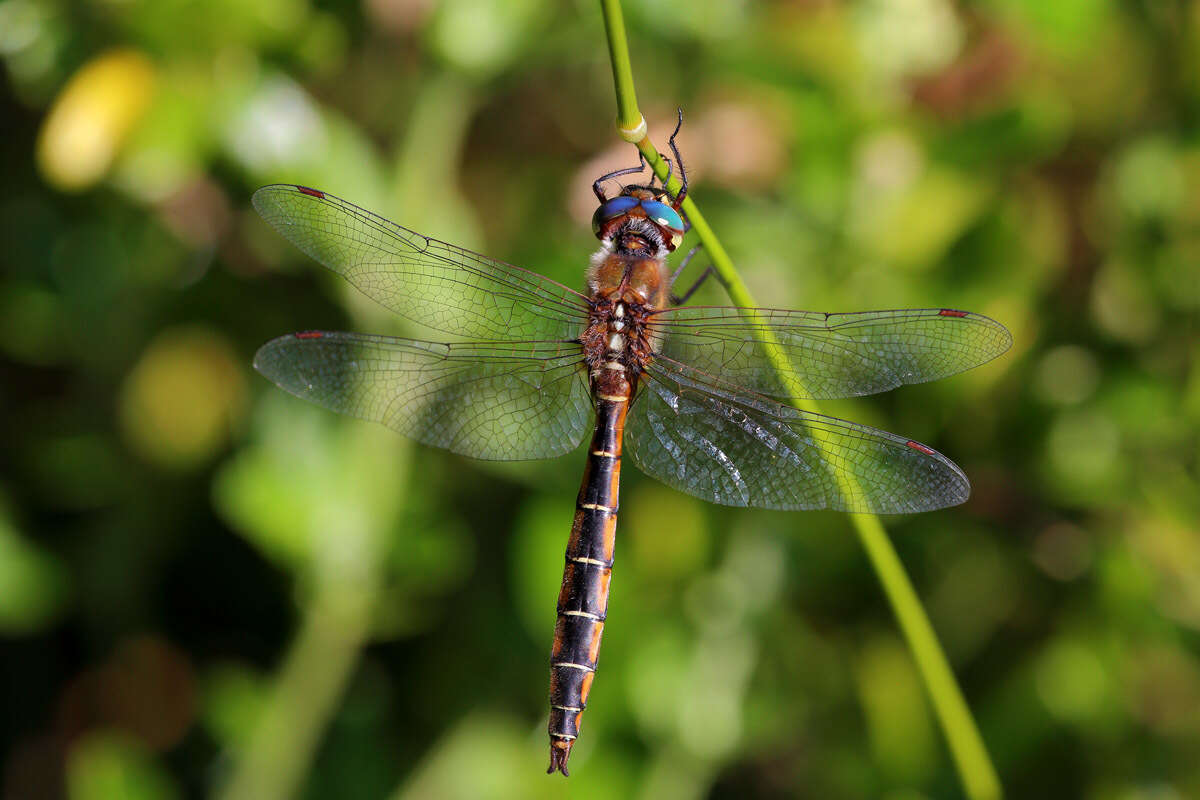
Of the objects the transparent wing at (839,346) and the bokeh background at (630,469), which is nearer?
the transparent wing at (839,346)

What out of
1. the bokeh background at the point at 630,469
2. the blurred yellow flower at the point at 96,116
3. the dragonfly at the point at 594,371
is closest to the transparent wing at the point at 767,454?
the dragonfly at the point at 594,371

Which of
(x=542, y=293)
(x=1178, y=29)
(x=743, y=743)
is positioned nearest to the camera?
(x=542, y=293)

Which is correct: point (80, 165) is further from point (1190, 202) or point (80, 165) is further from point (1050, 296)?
point (1190, 202)

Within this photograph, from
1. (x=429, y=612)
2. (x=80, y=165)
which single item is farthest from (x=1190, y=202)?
(x=80, y=165)

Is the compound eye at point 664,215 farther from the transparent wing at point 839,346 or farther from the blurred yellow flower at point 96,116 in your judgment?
the blurred yellow flower at point 96,116

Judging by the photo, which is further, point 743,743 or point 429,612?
point 429,612

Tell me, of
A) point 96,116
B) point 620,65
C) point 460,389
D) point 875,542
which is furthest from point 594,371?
point 96,116

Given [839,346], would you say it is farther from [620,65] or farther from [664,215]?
[620,65]
